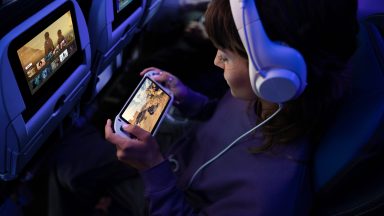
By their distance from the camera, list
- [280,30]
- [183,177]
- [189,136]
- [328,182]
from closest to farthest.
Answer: [280,30], [328,182], [183,177], [189,136]

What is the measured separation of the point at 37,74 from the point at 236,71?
445 mm

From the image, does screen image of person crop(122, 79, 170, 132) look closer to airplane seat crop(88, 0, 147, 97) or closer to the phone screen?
the phone screen

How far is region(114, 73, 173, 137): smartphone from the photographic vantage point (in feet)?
3.04

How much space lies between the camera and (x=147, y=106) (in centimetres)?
100

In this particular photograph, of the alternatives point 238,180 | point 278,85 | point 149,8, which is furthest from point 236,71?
point 149,8

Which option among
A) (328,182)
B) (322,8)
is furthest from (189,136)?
(322,8)

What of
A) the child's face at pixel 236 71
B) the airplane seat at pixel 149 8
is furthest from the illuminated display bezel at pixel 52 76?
the airplane seat at pixel 149 8

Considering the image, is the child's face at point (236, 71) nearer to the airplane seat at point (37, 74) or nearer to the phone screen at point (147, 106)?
the phone screen at point (147, 106)

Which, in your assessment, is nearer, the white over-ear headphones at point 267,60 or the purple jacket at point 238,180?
the white over-ear headphones at point 267,60

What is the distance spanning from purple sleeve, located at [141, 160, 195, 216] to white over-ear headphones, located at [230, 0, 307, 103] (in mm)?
351

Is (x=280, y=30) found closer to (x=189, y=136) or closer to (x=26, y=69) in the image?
(x=26, y=69)

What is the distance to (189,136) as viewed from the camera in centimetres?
122

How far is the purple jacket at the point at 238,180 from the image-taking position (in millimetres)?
809

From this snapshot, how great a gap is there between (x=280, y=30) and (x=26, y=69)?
515 mm
